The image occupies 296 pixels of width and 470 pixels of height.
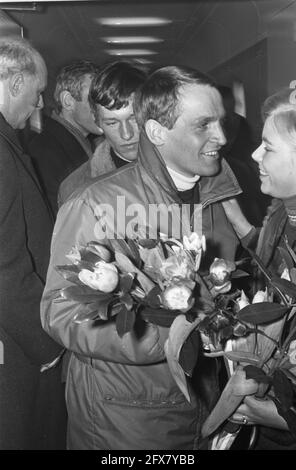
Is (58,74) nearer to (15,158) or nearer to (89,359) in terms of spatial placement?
(15,158)

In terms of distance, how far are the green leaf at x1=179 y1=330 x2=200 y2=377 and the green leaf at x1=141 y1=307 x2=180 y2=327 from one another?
37 mm

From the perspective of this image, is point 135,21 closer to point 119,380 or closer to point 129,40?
point 129,40

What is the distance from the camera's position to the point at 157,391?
798 mm

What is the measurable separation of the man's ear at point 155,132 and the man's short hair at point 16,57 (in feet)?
0.85

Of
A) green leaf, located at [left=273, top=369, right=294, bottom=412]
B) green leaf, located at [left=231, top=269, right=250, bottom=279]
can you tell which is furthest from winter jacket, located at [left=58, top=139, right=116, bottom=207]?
green leaf, located at [left=273, top=369, right=294, bottom=412]

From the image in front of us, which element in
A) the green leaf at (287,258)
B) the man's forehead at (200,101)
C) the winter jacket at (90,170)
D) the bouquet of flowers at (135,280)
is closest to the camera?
the bouquet of flowers at (135,280)

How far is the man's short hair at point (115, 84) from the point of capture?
90cm

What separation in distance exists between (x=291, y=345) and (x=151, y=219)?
0.89 feet

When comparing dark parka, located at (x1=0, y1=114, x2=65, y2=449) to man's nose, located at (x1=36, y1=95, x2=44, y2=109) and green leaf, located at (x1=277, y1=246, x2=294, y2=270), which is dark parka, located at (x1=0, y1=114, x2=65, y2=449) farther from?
green leaf, located at (x1=277, y1=246, x2=294, y2=270)

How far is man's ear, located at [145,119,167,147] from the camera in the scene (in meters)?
0.83

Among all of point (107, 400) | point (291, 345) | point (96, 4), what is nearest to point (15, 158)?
point (96, 4)

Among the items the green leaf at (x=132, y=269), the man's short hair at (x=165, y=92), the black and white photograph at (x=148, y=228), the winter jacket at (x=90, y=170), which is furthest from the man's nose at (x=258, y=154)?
the green leaf at (x=132, y=269)

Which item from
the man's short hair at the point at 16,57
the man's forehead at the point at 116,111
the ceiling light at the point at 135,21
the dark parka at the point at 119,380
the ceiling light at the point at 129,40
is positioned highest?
the ceiling light at the point at 135,21

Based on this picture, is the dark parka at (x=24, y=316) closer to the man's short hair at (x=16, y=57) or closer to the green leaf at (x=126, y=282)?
the man's short hair at (x=16, y=57)
